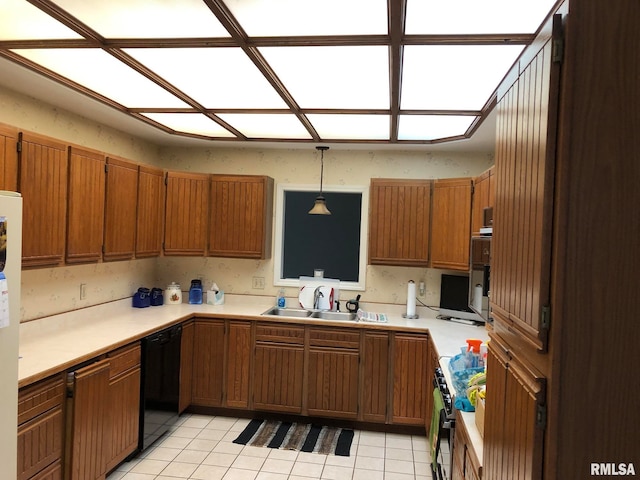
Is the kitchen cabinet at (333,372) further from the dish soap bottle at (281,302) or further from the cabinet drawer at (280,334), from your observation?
the dish soap bottle at (281,302)

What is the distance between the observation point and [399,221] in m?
4.06

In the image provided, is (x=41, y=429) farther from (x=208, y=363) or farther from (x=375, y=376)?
(x=375, y=376)

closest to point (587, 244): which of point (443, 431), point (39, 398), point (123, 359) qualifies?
point (443, 431)

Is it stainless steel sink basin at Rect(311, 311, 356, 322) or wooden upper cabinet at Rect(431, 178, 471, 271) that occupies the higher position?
wooden upper cabinet at Rect(431, 178, 471, 271)

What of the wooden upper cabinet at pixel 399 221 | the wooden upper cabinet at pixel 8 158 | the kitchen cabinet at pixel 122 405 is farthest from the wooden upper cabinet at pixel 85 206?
the wooden upper cabinet at pixel 399 221

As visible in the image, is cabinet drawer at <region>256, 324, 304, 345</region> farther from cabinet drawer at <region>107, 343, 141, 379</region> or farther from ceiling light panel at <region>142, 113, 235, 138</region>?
ceiling light panel at <region>142, 113, 235, 138</region>

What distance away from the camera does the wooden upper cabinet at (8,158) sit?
2.31 metres

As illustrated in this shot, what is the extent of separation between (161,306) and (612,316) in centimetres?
402

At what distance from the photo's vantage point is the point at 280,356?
3.93m

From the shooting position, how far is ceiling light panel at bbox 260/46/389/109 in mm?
2037

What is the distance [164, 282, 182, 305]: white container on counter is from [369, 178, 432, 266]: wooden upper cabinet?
6.31 feet

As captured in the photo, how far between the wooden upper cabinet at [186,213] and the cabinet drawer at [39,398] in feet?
6.42

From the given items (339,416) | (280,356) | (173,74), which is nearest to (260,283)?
(280,356)

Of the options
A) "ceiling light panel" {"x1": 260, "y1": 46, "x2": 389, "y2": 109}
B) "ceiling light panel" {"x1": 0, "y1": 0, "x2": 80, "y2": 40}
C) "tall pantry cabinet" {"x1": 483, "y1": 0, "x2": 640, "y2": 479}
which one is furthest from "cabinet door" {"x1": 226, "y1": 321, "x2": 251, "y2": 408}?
"tall pantry cabinet" {"x1": 483, "y1": 0, "x2": 640, "y2": 479}
